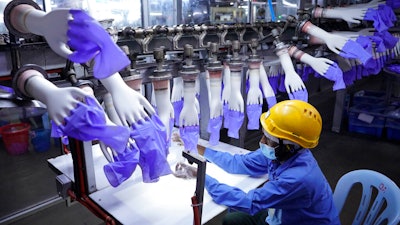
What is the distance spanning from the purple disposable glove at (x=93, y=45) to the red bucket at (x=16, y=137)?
3184mm

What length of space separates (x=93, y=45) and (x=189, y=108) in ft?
2.31

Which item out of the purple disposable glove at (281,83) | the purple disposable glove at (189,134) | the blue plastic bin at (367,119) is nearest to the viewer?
the purple disposable glove at (189,134)

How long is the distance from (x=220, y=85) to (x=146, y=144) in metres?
0.63

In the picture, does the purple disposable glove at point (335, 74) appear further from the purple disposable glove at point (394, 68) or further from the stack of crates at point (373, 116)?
the stack of crates at point (373, 116)

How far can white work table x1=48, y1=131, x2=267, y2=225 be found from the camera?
1172 mm

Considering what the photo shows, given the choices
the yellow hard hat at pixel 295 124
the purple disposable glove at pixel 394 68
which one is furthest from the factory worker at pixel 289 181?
the purple disposable glove at pixel 394 68

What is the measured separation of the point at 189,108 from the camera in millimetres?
1373

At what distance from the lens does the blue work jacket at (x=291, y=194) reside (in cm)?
127

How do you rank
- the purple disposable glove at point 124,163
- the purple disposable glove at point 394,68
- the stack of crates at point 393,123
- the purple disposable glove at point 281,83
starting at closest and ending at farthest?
the purple disposable glove at point 124,163 → the purple disposable glove at point 281,83 → the purple disposable glove at point 394,68 → the stack of crates at point 393,123

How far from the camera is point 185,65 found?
1360 mm

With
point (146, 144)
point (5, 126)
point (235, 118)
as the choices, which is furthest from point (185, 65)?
point (5, 126)

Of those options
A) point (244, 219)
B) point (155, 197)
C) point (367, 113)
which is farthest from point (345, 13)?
point (367, 113)

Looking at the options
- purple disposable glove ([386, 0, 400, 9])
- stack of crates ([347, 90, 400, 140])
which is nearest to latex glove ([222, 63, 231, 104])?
purple disposable glove ([386, 0, 400, 9])

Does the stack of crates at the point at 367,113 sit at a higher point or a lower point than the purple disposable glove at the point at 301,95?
lower
